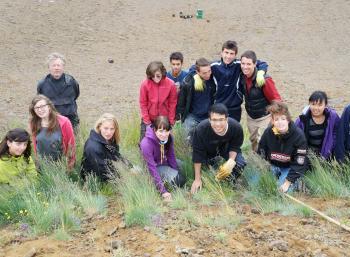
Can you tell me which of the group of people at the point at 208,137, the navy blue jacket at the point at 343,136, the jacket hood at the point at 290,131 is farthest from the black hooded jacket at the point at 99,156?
the navy blue jacket at the point at 343,136

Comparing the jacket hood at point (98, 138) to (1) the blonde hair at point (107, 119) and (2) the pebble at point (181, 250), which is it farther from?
(2) the pebble at point (181, 250)

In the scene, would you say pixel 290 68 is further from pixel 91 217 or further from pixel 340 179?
pixel 91 217

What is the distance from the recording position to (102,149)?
19.7ft

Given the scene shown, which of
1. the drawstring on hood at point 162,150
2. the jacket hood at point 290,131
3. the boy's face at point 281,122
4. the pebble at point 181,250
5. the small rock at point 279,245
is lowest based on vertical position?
the small rock at point 279,245

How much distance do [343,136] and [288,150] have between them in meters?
0.69

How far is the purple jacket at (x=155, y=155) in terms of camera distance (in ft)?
18.9

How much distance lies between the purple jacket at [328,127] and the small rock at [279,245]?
2.00 metres

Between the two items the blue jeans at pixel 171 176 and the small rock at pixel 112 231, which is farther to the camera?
the blue jeans at pixel 171 176

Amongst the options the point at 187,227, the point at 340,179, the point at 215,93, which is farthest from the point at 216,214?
the point at 215,93

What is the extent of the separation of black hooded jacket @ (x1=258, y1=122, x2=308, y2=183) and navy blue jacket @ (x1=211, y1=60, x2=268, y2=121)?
0.95 m

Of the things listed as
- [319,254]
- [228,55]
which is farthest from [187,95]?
[319,254]

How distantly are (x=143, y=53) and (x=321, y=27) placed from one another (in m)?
6.16

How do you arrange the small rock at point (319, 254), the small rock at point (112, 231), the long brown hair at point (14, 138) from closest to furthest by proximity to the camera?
the small rock at point (319, 254) → the small rock at point (112, 231) → the long brown hair at point (14, 138)

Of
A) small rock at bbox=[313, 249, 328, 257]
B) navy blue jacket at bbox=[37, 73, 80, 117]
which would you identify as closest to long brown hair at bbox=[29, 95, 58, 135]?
navy blue jacket at bbox=[37, 73, 80, 117]
